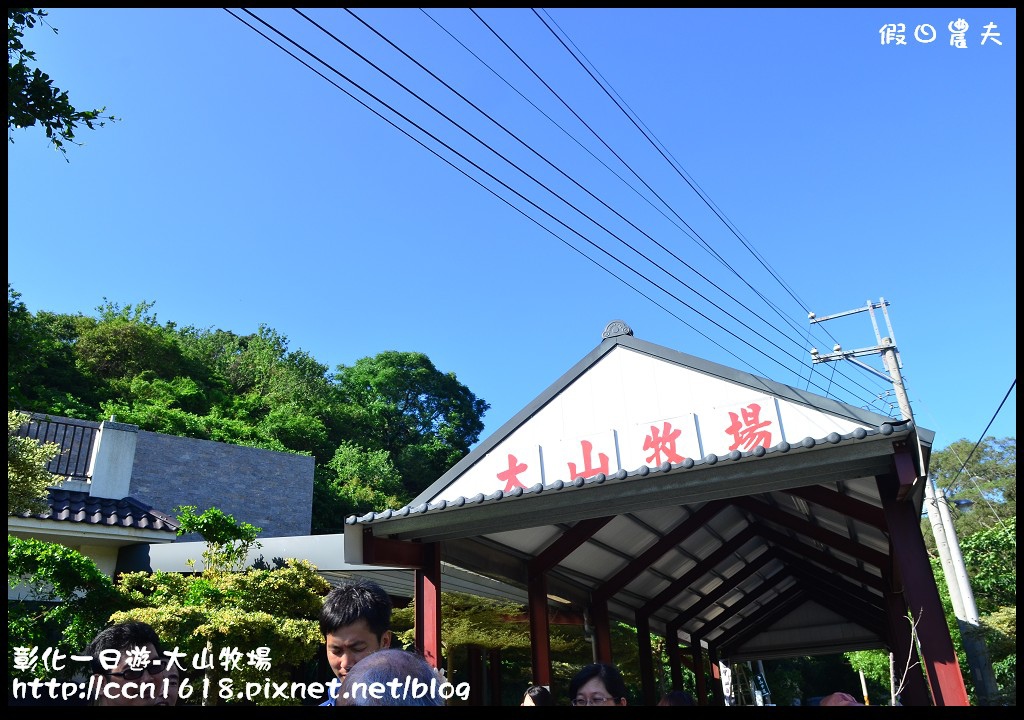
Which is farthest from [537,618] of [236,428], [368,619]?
[236,428]

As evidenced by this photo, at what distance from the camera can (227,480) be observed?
17.2m

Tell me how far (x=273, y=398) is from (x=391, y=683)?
29.3m

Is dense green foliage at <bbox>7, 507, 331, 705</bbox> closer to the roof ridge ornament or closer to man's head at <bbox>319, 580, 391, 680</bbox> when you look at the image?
man's head at <bbox>319, 580, 391, 680</bbox>

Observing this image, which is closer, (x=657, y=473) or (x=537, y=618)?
(x=657, y=473)

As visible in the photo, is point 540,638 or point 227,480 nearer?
point 540,638

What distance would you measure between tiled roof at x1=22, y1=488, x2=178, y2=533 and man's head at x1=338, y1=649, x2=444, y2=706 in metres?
7.95

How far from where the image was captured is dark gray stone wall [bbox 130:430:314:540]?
15.9 metres

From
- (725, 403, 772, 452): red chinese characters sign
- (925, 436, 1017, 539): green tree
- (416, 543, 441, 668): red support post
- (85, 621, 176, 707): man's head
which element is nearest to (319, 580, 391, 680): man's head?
(85, 621, 176, 707): man's head

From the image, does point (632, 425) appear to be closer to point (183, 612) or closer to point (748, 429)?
point (748, 429)

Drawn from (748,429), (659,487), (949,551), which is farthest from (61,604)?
(949,551)

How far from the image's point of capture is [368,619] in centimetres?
316
